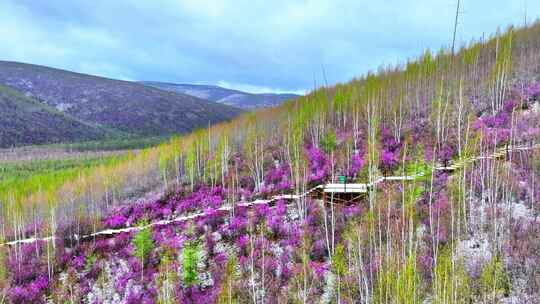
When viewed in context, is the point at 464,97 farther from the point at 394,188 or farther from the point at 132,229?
the point at 132,229

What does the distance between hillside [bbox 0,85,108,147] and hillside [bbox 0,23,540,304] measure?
9128 cm

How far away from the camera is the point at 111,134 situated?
431 ft

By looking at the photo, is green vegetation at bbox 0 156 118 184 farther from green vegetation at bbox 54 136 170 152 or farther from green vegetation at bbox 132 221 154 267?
green vegetation at bbox 132 221 154 267

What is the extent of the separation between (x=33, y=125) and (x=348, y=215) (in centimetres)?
12342

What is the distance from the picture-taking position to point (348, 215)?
1414 cm

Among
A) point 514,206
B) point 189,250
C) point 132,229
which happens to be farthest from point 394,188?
point 132,229

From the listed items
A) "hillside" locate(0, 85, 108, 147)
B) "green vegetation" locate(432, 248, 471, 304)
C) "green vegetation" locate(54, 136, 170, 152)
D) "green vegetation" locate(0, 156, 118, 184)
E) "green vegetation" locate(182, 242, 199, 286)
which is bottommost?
"green vegetation" locate(0, 156, 118, 184)

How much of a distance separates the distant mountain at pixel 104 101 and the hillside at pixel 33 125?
10.0 ft

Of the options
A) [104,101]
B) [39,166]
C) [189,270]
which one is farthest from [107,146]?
[189,270]

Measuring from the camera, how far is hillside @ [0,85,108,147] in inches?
4183

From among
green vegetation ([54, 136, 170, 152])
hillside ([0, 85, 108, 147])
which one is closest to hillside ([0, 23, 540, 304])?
green vegetation ([54, 136, 170, 152])

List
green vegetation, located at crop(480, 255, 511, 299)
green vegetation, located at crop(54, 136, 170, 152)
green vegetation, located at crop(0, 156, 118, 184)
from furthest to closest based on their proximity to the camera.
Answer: green vegetation, located at crop(54, 136, 170, 152), green vegetation, located at crop(0, 156, 118, 184), green vegetation, located at crop(480, 255, 511, 299)

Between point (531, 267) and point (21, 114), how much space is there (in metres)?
133

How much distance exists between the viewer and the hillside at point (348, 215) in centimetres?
960
